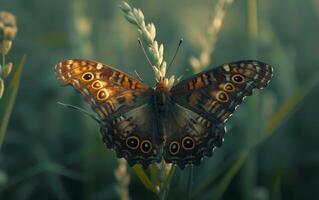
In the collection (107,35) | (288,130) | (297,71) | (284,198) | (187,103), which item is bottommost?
(284,198)

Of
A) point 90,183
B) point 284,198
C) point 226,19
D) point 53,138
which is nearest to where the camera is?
point 90,183

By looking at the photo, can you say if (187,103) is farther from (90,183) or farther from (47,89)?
(47,89)

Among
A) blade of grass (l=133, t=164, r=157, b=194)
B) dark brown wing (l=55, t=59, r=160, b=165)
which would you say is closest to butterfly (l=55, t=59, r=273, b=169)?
dark brown wing (l=55, t=59, r=160, b=165)

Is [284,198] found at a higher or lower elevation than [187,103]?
lower

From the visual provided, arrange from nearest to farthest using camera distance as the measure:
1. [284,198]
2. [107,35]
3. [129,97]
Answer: [129,97] < [284,198] < [107,35]

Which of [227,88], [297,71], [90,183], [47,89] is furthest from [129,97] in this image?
[297,71]

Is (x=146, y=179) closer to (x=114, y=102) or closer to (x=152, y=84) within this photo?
(x=114, y=102)
